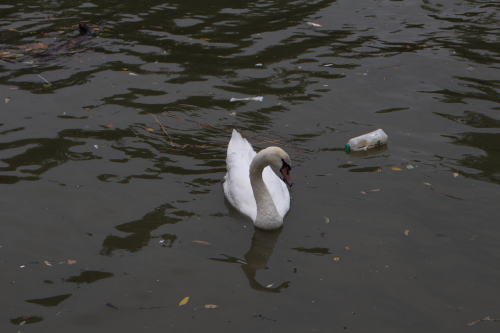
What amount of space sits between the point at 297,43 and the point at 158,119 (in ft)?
13.2

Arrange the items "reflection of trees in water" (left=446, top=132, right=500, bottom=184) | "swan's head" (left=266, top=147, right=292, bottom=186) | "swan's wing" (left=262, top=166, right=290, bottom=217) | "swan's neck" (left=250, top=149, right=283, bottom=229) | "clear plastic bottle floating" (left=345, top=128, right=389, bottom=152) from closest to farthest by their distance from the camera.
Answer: "swan's head" (left=266, top=147, right=292, bottom=186) → "swan's neck" (left=250, top=149, right=283, bottom=229) → "swan's wing" (left=262, top=166, right=290, bottom=217) → "reflection of trees in water" (left=446, top=132, right=500, bottom=184) → "clear plastic bottle floating" (left=345, top=128, right=389, bottom=152)

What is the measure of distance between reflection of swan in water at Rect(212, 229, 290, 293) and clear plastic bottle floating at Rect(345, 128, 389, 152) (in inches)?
85.9

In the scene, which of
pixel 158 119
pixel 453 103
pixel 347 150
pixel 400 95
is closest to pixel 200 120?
pixel 158 119

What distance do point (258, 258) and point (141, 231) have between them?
137 cm

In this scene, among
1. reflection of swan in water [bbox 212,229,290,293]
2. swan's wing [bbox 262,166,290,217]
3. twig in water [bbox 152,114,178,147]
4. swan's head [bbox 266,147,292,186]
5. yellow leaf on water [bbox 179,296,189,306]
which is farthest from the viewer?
twig in water [bbox 152,114,178,147]

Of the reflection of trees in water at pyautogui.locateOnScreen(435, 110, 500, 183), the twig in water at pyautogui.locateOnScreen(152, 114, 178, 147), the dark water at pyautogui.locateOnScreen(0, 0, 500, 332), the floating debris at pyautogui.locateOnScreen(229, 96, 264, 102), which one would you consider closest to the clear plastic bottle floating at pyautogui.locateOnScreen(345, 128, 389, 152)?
the dark water at pyautogui.locateOnScreen(0, 0, 500, 332)

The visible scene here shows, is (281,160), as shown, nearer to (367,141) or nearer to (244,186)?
(244,186)

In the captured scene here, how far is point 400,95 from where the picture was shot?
417 inches

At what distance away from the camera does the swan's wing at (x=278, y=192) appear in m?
7.56

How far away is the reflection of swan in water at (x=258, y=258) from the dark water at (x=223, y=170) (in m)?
0.02

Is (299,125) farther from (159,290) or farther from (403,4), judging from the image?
(403,4)

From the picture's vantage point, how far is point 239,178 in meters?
7.80

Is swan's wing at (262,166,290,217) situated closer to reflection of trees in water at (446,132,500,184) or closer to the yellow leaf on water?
the yellow leaf on water

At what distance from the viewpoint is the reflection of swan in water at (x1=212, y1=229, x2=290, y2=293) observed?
6.50 meters
